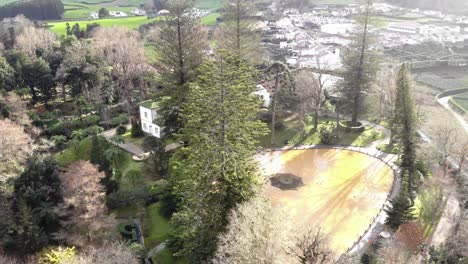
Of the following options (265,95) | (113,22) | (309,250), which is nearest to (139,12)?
(113,22)

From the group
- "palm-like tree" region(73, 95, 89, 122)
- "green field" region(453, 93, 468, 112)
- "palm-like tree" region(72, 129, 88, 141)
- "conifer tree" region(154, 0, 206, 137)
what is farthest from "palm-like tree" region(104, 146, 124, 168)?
"green field" region(453, 93, 468, 112)

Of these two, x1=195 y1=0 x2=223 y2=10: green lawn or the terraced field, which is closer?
the terraced field

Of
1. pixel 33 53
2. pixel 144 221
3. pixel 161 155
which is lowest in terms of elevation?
pixel 144 221

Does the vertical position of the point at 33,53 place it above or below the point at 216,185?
above

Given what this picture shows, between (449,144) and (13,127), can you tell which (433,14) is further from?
(13,127)

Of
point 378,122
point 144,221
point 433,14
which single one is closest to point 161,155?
point 144,221

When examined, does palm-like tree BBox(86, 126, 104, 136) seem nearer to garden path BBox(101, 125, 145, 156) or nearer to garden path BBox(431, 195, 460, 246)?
garden path BBox(101, 125, 145, 156)

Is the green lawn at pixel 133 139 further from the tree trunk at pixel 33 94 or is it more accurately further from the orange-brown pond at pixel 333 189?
the tree trunk at pixel 33 94
